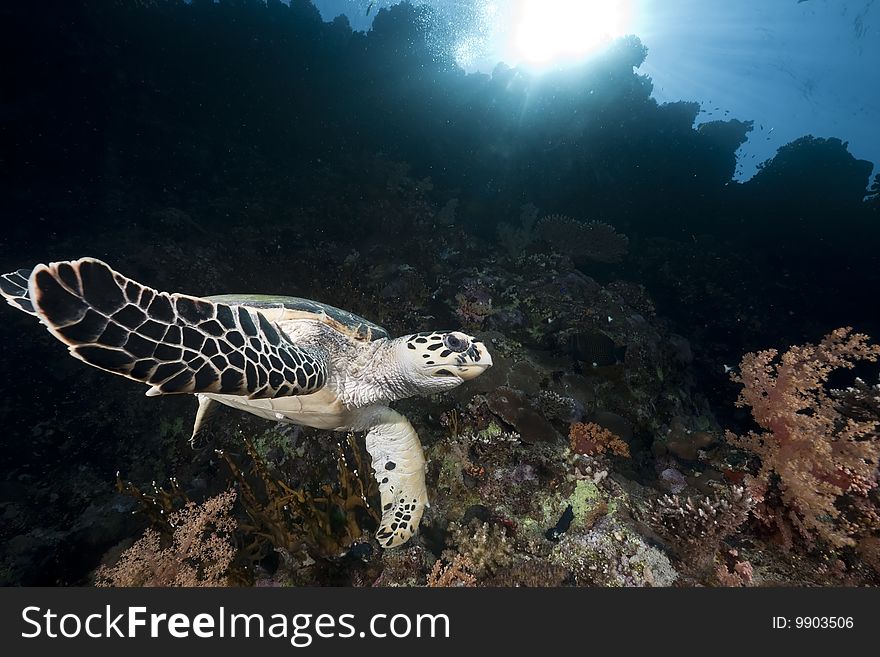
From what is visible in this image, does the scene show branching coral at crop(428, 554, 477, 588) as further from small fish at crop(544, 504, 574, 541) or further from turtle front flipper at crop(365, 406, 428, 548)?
small fish at crop(544, 504, 574, 541)

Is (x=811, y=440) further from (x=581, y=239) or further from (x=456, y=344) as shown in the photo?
(x=581, y=239)

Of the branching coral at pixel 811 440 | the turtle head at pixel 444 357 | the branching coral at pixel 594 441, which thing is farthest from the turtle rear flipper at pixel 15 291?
the branching coral at pixel 811 440

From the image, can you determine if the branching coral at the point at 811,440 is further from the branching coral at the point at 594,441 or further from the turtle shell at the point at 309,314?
the turtle shell at the point at 309,314

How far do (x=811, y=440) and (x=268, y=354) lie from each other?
12.8ft

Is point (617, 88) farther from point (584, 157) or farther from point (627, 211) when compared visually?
point (627, 211)

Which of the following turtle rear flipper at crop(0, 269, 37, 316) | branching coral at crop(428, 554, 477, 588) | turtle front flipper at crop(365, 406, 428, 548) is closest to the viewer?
turtle rear flipper at crop(0, 269, 37, 316)

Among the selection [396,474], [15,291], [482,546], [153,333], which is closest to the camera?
[153,333]

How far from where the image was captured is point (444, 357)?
248cm

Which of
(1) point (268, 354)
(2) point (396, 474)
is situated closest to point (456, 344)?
(1) point (268, 354)

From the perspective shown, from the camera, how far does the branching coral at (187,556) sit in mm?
2467

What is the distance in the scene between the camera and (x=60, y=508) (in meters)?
4.04

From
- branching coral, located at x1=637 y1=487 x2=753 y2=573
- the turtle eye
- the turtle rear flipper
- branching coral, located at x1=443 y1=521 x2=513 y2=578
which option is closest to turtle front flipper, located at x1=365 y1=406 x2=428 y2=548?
branching coral, located at x1=443 y1=521 x2=513 y2=578

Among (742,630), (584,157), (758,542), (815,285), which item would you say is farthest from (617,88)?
(742,630)

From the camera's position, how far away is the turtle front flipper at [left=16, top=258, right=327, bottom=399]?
1.15m
